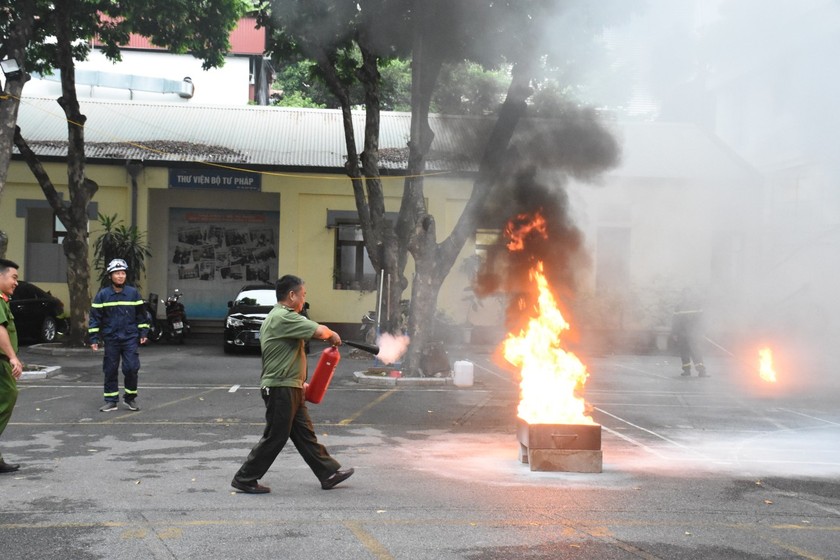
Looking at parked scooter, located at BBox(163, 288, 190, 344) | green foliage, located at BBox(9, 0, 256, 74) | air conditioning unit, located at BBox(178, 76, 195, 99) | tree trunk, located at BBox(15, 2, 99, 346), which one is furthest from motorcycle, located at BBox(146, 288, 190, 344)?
air conditioning unit, located at BBox(178, 76, 195, 99)

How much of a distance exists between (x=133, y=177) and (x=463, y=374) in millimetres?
13745

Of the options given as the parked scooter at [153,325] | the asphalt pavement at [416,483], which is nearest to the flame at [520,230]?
the asphalt pavement at [416,483]

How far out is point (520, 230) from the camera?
1230 centimetres

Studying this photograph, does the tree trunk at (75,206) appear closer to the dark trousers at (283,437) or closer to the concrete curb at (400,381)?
the concrete curb at (400,381)

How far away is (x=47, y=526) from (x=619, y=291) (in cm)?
1097

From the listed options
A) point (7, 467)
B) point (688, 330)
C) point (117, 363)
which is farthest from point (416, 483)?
point (688, 330)

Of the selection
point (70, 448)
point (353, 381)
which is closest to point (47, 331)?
point (353, 381)

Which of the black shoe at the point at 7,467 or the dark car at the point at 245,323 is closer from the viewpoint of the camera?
the black shoe at the point at 7,467

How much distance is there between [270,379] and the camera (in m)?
7.02

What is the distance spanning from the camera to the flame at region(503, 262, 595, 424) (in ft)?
29.2

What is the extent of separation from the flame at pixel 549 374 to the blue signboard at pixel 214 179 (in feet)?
A: 55.8

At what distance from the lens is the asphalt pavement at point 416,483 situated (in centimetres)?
561

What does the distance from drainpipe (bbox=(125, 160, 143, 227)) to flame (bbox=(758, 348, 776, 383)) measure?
1666cm

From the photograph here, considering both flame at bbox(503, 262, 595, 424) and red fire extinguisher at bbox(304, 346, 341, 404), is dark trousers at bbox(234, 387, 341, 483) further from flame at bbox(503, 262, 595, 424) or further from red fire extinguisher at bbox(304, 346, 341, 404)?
flame at bbox(503, 262, 595, 424)
